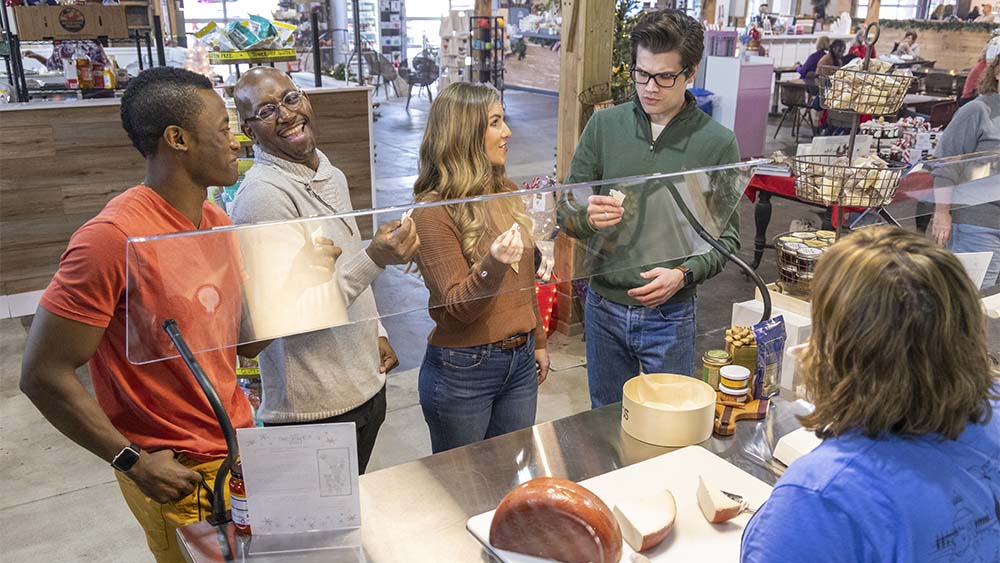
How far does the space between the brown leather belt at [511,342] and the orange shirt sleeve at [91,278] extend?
932mm

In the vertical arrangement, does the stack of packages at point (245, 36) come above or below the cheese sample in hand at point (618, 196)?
above

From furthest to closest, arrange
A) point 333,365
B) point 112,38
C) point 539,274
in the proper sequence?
point 112,38, point 333,365, point 539,274

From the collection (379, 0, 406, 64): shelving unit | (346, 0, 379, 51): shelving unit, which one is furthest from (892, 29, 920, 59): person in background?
(346, 0, 379, 51): shelving unit

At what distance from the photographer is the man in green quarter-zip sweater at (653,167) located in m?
2.26

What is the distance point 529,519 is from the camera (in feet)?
4.49

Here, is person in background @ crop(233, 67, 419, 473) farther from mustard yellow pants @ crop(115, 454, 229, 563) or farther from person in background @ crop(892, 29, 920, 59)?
person in background @ crop(892, 29, 920, 59)

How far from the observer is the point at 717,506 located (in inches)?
57.1

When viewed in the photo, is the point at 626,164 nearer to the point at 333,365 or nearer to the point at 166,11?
the point at 333,365

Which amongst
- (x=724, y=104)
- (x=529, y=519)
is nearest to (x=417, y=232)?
(x=529, y=519)

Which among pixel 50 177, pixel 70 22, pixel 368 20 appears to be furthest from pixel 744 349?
pixel 368 20

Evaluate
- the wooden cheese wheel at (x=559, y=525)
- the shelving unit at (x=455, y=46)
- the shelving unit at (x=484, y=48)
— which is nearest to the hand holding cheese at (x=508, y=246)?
the wooden cheese wheel at (x=559, y=525)

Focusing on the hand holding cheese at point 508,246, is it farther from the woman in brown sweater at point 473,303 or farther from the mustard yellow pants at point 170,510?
the mustard yellow pants at point 170,510

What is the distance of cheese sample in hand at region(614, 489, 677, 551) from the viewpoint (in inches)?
54.3

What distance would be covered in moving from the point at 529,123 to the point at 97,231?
38.6 ft
